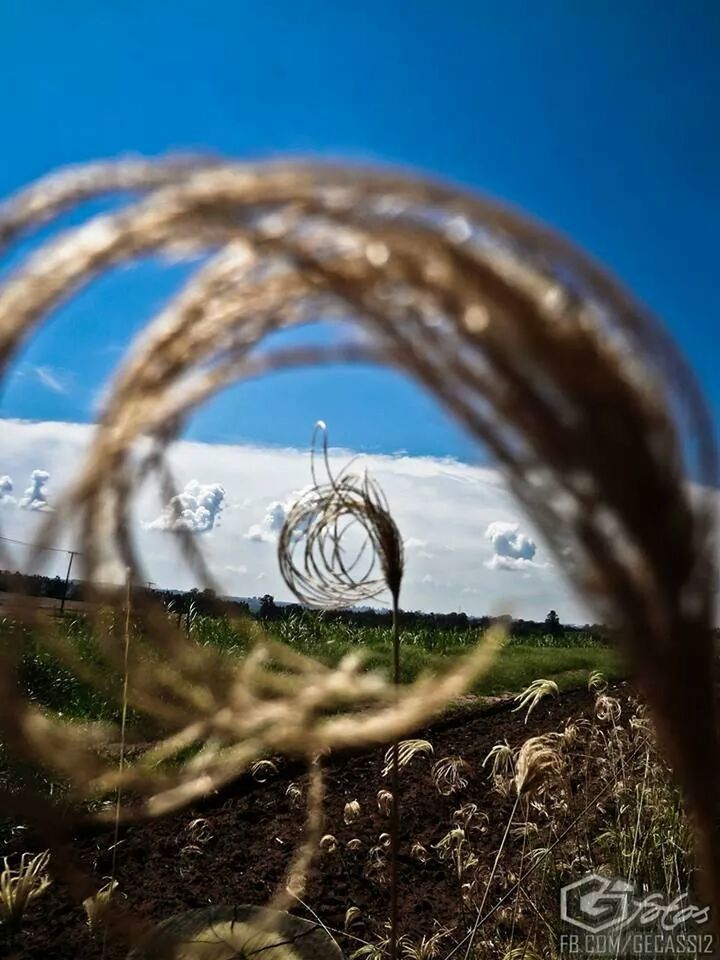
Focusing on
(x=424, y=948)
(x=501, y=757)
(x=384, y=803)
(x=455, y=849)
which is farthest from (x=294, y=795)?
(x=424, y=948)

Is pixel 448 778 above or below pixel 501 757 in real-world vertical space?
below

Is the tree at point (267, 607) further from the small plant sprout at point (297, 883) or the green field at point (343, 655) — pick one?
the small plant sprout at point (297, 883)

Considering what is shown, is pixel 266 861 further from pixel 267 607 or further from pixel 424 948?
pixel 267 607

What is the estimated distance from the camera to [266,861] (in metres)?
3.68

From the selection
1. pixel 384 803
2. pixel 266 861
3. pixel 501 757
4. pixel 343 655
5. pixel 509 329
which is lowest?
pixel 266 861

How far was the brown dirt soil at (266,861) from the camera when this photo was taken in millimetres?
3139

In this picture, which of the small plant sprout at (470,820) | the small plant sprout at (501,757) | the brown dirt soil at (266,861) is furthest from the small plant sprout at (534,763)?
the small plant sprout at (470,820)

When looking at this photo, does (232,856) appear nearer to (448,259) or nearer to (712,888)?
(712,888)

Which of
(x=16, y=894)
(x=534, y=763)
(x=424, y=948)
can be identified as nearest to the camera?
(x=534, y=763)

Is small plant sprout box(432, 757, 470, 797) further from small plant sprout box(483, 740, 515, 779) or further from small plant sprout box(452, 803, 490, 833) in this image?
small plant sprout box(483, 740, 515, 779)

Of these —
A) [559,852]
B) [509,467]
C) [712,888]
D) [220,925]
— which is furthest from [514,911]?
[509,467]

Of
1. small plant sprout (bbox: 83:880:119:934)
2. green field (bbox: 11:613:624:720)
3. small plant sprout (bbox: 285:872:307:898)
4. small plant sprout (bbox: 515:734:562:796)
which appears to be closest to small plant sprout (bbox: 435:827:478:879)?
small plant sprout (bbox: 285:872:307:898)

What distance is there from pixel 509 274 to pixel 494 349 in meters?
0.07

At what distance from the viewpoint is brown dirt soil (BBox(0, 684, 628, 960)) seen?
3139mm
